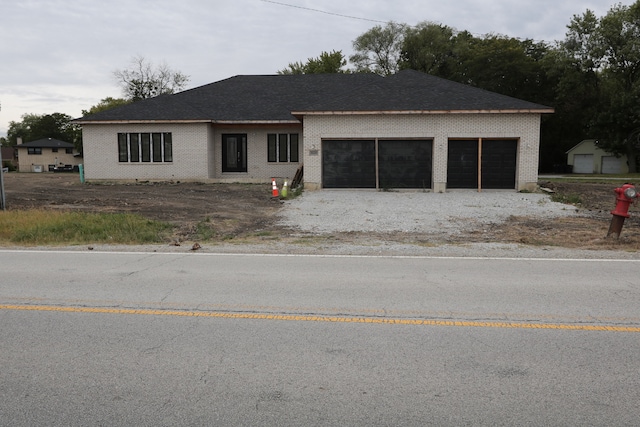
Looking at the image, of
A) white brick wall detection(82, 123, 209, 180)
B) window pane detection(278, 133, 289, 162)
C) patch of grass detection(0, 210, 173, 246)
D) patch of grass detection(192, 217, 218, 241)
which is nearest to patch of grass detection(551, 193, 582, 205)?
patch of grass detection(192, 217, 218, 241)

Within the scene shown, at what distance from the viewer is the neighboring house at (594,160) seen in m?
55.2

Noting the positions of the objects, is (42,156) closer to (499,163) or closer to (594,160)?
(499,163)

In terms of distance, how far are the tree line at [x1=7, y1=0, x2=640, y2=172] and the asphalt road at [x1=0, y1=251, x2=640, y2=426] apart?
49.1 metres

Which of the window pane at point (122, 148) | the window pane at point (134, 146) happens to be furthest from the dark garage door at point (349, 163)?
the window pane at point (122, 148)

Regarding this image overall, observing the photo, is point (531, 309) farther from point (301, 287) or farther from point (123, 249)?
point (123, 249)

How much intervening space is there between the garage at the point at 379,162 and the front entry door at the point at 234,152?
24.4 ft

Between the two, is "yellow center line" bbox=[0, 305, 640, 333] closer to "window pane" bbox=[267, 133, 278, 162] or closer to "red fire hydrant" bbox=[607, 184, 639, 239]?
"red fire hydrant" bbox=[607, 184, 639, 239]

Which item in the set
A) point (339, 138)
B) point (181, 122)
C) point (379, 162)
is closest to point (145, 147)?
point (181, 122)

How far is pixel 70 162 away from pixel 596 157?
68.5 m

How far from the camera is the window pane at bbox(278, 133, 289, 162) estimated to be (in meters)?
29.6

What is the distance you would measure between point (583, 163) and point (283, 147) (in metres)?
41.7

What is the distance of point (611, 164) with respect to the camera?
5578 cm

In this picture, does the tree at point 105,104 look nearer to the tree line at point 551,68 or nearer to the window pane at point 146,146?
the tree line at point 551,68

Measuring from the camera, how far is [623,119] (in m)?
48.5
